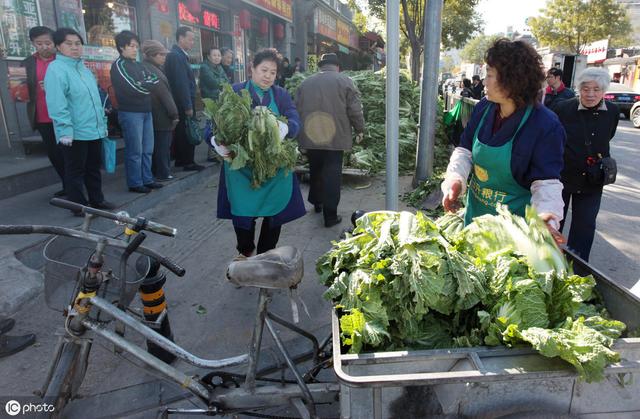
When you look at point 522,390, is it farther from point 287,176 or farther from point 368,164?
point 368,164

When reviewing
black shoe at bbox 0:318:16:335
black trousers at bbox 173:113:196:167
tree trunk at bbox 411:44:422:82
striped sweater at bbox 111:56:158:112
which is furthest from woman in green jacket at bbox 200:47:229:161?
tree trunk at bbox 411:44:422:82

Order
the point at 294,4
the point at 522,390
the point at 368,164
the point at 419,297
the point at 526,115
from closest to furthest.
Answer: the point at 522,390
the point at 419,297
the point at 526,115
the point at 368,164
the point at 294,4

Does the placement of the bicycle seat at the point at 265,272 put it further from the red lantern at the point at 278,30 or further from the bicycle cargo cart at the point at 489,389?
the red lantern at the point at 278,30

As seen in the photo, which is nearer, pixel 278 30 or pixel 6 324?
pixel 6 324

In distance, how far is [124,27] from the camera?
9.01 m

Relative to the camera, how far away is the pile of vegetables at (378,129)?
8.50 metres

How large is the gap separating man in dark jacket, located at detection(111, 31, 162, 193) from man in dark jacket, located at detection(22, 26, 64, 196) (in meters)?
0.77

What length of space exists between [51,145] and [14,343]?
3.20 metres

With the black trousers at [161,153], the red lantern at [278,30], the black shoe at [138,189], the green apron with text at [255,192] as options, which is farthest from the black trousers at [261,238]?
the red lantern at [278,30]

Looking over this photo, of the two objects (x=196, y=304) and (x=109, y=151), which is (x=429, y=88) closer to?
(x=109, y=151)

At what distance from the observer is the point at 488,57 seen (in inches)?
101

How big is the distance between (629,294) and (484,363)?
31.5 inches

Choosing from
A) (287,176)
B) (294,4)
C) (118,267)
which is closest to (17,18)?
(287,176)

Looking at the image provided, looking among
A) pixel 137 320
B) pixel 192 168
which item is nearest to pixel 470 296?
pixel 137 320
